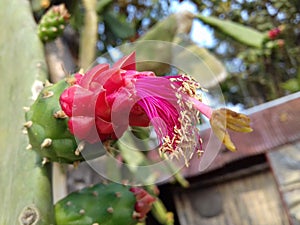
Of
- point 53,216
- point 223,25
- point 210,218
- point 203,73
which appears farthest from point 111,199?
point 210,218

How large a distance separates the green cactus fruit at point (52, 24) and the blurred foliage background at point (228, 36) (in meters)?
0.23

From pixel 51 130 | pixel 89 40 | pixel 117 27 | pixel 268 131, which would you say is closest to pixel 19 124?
pixel 51 130

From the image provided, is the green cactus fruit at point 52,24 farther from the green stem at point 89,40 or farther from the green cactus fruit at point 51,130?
the green cactus fruit at point 51,130

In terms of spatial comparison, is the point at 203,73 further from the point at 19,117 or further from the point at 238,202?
the point at 238,202

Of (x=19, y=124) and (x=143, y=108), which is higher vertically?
(x=19, y=124)

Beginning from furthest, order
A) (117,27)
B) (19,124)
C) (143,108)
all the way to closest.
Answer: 1. (117,27)
2. (19,124)
3. (143,108)

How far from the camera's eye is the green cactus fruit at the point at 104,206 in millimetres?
943

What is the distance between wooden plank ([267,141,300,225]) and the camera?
69.6 inches

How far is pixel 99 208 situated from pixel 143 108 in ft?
0.88

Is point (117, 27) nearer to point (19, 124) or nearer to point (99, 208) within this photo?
point (19, 124)

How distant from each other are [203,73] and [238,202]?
0.98 m

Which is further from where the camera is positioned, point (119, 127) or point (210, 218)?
point (210, 218)

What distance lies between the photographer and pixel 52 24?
134cm

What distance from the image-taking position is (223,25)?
6.22ft
